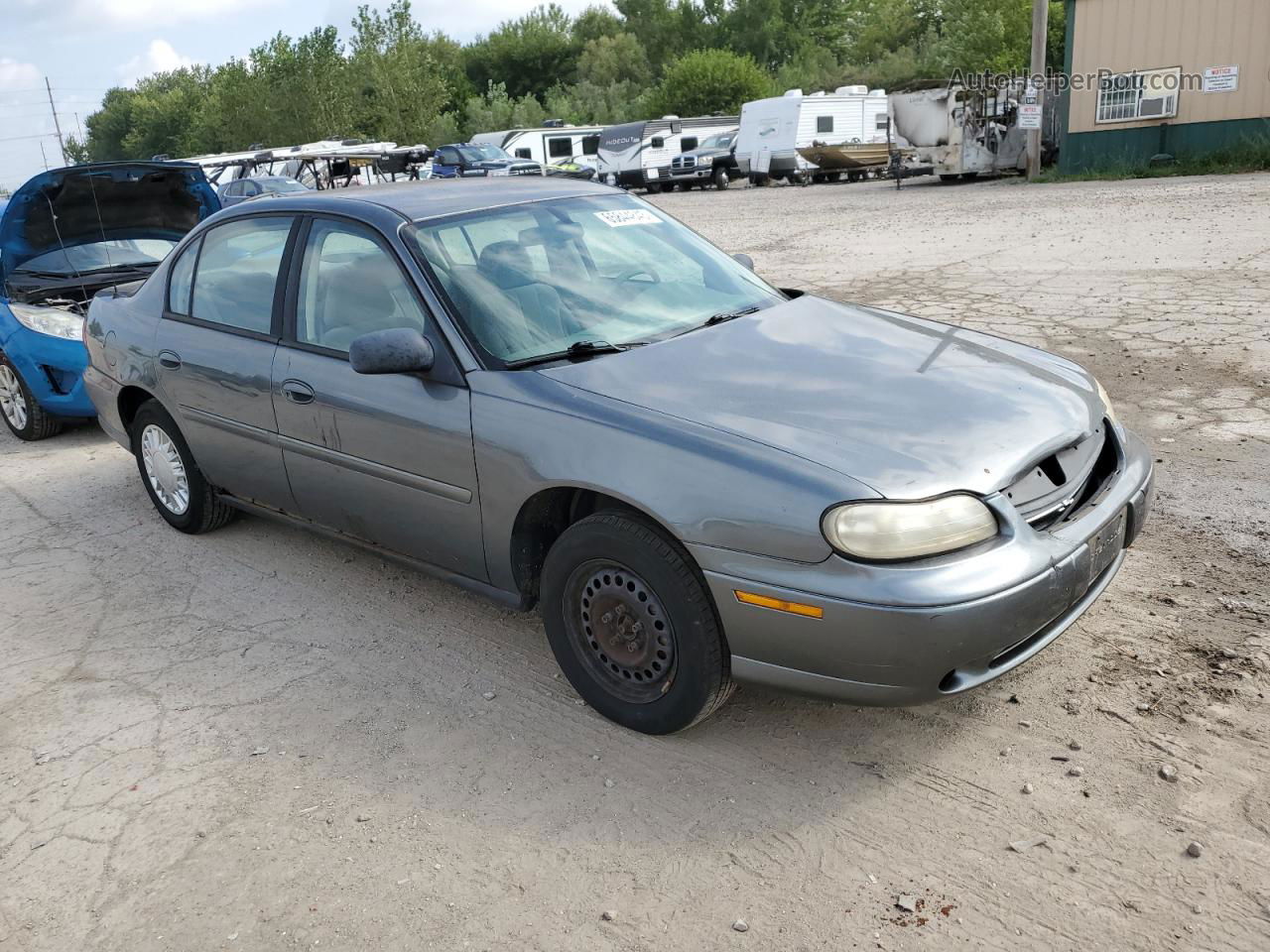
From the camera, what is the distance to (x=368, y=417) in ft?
12.1

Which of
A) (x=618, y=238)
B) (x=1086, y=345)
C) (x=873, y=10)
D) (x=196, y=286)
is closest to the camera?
(x=618, y=238)

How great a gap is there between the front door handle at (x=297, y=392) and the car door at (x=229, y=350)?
0.13 meters

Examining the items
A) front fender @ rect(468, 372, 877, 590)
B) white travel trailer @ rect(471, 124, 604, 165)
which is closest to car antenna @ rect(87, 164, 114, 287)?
front fender @ rect(468, 372, 877, 590)

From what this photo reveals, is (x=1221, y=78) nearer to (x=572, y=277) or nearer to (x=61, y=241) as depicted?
(x=61, y=241)

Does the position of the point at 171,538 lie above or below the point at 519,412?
below

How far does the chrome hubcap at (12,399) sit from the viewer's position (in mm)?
7090

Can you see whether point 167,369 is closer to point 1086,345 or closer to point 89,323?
point 89,323

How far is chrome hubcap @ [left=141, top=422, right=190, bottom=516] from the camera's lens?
4984 millimetres

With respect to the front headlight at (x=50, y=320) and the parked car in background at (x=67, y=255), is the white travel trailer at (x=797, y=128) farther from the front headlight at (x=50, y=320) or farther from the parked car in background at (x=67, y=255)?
the front headlight at (x=50, y=320)

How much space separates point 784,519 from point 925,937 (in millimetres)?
1020

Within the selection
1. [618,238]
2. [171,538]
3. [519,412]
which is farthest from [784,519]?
[171,538]

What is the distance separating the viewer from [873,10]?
64.8m

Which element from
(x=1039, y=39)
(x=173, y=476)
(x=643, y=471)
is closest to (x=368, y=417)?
(x=643, y=471)

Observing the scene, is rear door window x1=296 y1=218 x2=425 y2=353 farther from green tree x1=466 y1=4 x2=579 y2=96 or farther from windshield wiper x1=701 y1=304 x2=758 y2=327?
green tree x1=466 y1=4 x2=579 y2=96
